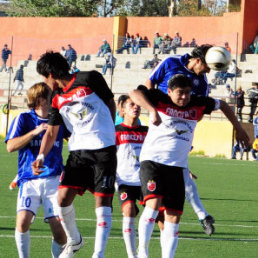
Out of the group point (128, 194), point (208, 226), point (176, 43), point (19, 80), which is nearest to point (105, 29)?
point (176, 43)

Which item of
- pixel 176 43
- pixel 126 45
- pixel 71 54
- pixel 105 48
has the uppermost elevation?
pixel 176 43

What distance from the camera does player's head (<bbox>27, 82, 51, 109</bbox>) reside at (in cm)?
765

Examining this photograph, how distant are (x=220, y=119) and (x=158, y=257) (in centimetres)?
2443

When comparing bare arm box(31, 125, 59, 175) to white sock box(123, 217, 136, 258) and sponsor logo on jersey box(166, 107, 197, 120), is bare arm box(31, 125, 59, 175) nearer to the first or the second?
sponsor logo on jersey box(166, 107, 197, 120)

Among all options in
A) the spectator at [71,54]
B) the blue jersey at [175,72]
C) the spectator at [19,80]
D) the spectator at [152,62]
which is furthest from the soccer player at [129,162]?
the spectator at [152,62]

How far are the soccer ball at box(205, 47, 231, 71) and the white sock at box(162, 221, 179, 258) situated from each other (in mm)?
1991

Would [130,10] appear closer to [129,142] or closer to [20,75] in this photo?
[20,75]

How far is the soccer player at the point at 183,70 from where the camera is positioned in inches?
348

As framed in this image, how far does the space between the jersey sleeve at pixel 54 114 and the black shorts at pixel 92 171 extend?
1.09 ft

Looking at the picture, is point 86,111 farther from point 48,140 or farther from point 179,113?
point 179,113

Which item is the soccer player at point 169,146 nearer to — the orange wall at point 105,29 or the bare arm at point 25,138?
the bare arm at point 25,138

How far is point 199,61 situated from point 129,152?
122 cm

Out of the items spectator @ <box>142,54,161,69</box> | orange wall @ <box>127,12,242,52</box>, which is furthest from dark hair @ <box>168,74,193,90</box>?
orange wall @ <box>127,12,242,52</box>

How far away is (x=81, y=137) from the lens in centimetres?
755
